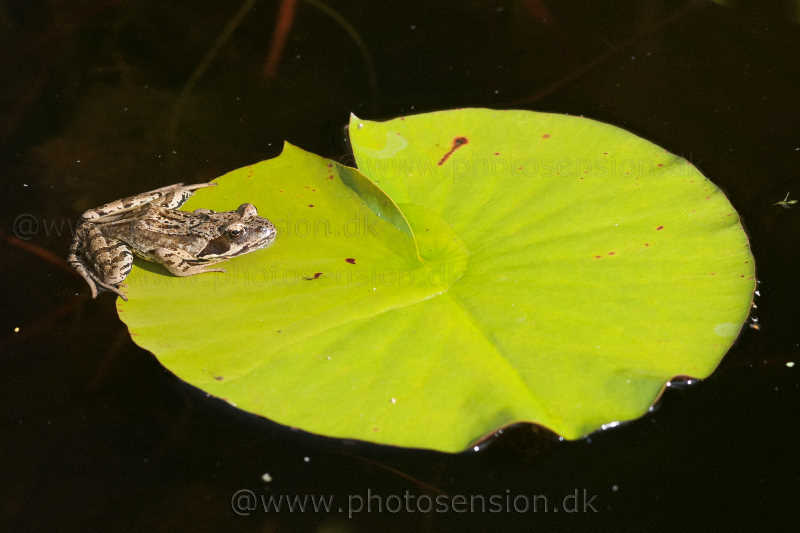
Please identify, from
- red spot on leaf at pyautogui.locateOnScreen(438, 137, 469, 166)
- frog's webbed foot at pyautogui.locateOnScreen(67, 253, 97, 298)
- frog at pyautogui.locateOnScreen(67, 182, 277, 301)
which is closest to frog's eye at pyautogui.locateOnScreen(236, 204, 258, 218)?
frog at pyautogui.locateOnScreen(67, 182, 277, 301)

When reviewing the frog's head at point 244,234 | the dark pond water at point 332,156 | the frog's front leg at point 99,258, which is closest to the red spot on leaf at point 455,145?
the dark pond water at point 332,156

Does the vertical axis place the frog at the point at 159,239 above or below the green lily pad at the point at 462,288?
below

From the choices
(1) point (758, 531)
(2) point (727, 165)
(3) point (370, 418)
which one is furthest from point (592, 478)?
(2) point (727, 165)

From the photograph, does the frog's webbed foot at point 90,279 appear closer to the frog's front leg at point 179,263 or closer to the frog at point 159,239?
the frog at point 159,239

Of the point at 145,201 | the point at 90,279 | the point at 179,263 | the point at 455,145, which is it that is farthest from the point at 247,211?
the point at 455,145

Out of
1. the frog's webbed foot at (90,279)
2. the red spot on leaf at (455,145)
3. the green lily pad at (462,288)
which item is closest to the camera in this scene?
the green lily pad at (462,288)

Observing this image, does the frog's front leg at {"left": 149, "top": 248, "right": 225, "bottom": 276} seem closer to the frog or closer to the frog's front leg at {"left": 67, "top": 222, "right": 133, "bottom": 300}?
the frog
